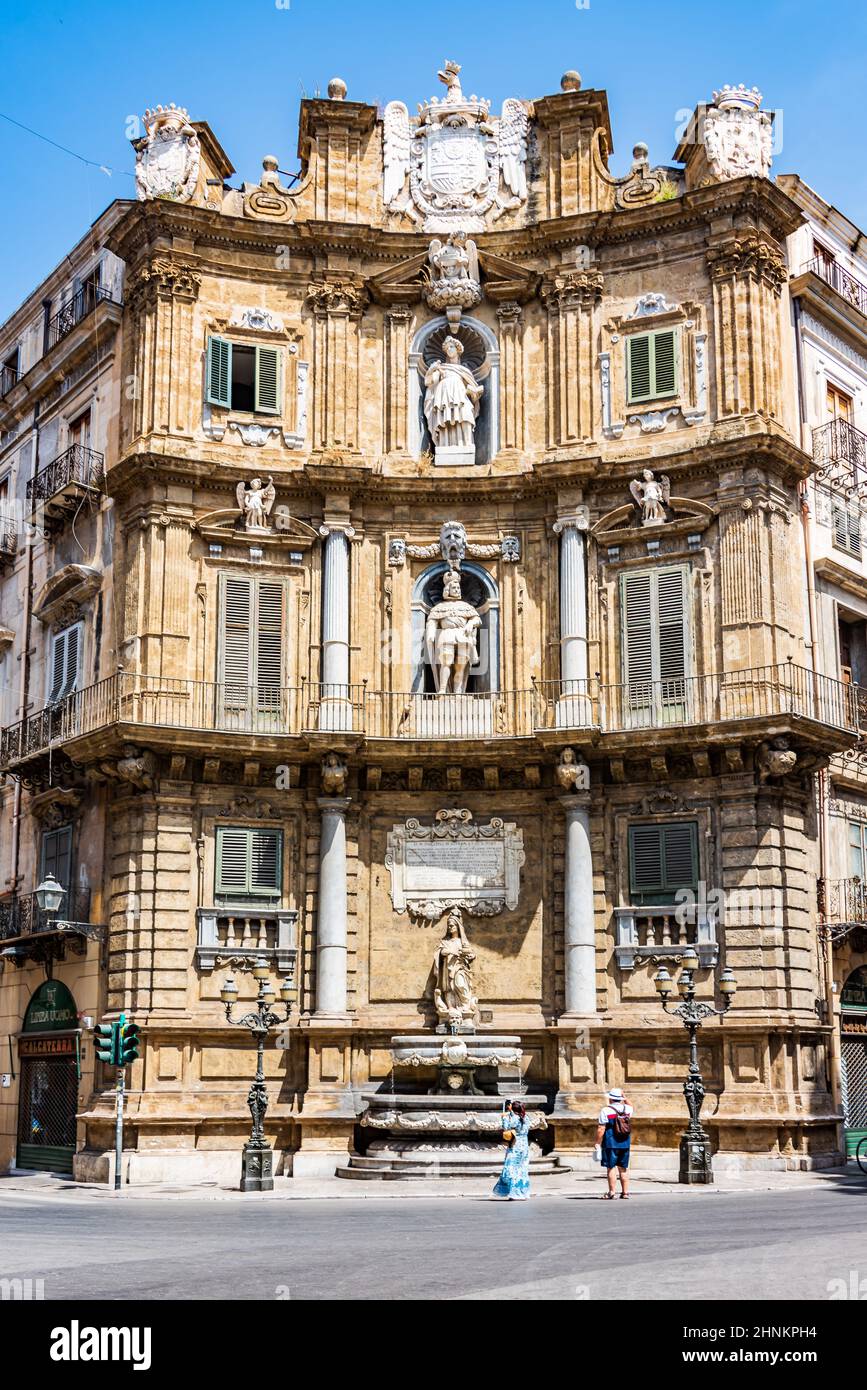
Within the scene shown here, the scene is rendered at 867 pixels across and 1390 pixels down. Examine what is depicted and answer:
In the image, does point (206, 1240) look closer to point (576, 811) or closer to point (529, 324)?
point (576, 811)

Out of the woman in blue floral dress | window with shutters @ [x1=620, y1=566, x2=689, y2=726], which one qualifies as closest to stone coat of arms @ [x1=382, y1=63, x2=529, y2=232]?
window with shutters @ [x1=620, y1=566, x2=689, y2=726]

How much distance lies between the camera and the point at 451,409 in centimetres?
3297

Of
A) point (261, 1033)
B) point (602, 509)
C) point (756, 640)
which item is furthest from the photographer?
point (602, 509)

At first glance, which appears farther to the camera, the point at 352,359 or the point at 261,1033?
the point at 352,359

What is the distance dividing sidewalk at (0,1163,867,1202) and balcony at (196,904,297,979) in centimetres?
427

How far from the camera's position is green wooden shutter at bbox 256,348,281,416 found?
3275 centimetres

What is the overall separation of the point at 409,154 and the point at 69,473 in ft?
32.3

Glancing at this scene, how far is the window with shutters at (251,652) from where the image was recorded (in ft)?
103

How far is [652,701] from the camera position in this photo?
101 ft

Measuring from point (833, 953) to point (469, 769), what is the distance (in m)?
7.68

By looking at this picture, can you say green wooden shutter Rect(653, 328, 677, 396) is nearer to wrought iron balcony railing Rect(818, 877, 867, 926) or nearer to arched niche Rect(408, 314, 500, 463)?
arched niche Rect(408, 314, 500, 463)

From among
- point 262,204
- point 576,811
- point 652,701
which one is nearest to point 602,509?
point 652,701

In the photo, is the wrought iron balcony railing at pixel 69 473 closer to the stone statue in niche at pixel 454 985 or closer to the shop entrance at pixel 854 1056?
the stone statue in niche at pixel 454 985
